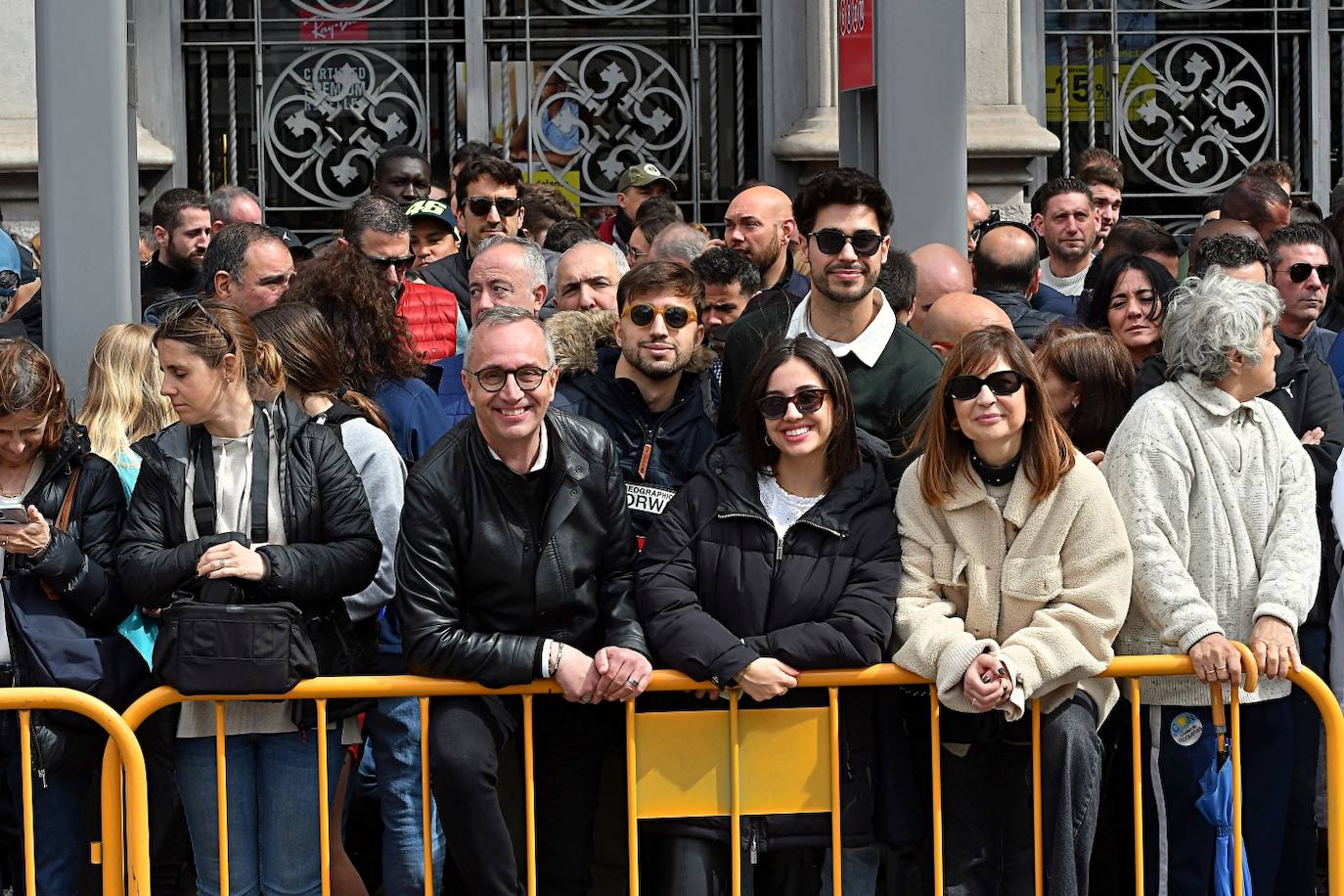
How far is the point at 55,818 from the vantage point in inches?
196

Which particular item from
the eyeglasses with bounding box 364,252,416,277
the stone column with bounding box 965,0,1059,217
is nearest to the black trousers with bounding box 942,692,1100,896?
the eyeglasses with bounding box 364,252,416,277

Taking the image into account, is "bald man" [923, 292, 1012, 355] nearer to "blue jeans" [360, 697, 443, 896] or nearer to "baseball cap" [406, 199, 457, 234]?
"blue jeans" [360, 697, 443, 896]

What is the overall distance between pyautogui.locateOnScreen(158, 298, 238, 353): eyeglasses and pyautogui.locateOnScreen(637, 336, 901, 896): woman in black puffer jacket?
1.23 m

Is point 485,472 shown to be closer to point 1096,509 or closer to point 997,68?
point 1096,509

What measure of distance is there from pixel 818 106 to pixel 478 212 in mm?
4411

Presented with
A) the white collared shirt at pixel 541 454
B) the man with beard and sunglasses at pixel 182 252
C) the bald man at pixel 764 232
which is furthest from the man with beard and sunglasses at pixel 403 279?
the white collared shirt at pixel 541 454

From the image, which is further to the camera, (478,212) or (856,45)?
(478,212)

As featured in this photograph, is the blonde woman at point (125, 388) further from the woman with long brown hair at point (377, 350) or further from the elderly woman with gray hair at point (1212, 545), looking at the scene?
the elderly woman with gray hair at point (1212, 545)

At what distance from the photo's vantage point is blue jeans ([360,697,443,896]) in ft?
16.5

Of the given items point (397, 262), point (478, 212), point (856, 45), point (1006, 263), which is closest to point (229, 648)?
point (397, 262)

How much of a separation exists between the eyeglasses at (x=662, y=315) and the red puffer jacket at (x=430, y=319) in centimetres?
158

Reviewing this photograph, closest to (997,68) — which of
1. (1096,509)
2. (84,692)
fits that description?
(1096,509)

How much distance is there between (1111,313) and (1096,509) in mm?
1520

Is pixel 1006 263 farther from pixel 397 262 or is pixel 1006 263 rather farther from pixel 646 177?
pixel 646 177
